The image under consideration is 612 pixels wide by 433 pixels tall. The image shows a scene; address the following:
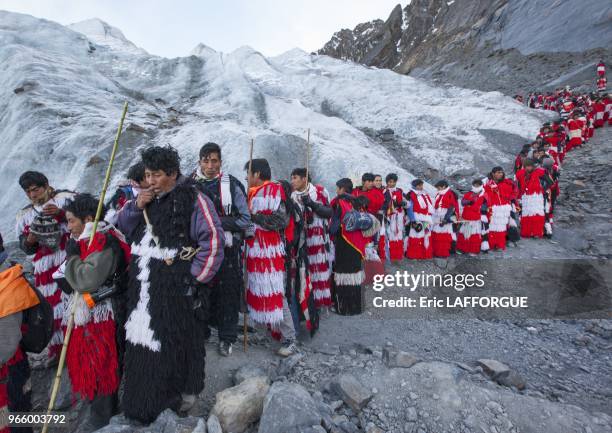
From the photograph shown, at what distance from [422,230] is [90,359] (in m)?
5.92

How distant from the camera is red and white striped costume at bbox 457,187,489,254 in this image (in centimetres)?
675

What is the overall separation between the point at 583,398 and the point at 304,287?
2869mm

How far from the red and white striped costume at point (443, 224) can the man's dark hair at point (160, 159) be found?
19.2 feet

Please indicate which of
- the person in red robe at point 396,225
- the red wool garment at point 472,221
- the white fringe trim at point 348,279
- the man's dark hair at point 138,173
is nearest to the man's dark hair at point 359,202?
the white fringe trim at point 348,279

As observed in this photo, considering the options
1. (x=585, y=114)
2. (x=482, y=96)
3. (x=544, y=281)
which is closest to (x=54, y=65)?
(x=544, y=281)

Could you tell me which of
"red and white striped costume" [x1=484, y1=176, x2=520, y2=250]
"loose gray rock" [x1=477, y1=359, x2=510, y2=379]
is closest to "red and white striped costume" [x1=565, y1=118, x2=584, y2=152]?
"red and white striped costume" [x1=484, y1=176, x2=520, y2=250]

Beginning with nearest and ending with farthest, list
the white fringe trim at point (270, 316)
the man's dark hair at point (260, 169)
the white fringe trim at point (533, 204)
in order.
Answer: the white fringe trim at point (270, 316)
the man's dark hair at point (260, 169)
the white fringe trim at point (533, 204)

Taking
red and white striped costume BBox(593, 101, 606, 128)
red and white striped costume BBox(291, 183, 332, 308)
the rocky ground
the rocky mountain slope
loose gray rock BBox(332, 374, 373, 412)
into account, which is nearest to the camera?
the rocky ground

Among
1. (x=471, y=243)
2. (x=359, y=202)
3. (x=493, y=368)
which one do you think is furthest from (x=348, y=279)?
(x=471, y=243)

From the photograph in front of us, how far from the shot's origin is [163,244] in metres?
2.14

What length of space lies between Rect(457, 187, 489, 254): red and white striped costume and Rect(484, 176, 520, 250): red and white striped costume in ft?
0.86

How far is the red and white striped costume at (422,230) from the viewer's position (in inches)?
258

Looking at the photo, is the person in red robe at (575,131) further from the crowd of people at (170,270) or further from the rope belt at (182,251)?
the rope belt at (182,251)

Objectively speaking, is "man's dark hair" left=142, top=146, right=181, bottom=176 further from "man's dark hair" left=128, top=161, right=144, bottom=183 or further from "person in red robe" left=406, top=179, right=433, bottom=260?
"person in red robe" left=406, top=179, right=433, bottom=260
